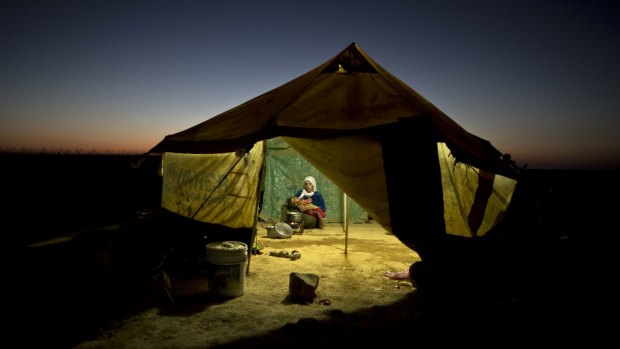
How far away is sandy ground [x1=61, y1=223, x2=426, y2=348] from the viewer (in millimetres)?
3344

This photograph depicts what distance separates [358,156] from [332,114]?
2.10ft

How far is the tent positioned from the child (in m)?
4.39

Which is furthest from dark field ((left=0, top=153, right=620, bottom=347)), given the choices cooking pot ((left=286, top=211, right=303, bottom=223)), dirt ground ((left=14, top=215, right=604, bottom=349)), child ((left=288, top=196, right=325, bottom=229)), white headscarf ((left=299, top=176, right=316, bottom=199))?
white headscarf ((left=299, top=176, right=316, bottom=199))

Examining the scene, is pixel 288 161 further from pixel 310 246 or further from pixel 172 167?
pixel 172 167

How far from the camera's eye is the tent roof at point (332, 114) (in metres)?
4.33

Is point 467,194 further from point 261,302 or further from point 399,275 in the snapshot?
point 261,302

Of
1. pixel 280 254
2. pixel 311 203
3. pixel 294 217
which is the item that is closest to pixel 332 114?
pixel 280 254

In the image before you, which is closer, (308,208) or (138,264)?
(138,264)

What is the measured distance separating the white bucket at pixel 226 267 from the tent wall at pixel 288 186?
689cm

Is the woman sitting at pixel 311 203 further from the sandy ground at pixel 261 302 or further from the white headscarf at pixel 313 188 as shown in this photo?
the sandy ground at pixel 261 302

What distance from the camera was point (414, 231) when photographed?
3.94 meters

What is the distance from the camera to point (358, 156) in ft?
15.3

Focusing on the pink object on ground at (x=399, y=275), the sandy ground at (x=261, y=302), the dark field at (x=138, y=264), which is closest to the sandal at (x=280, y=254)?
the sandy ground at (x=261, y=302)

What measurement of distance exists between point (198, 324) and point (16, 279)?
219 centimetres
